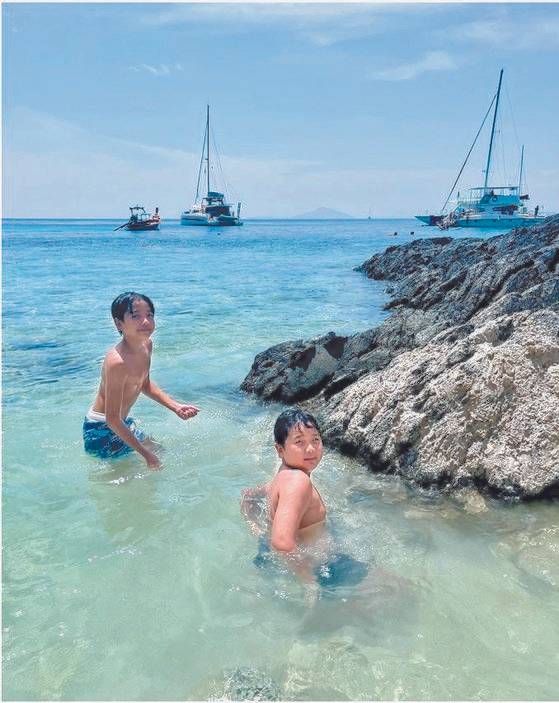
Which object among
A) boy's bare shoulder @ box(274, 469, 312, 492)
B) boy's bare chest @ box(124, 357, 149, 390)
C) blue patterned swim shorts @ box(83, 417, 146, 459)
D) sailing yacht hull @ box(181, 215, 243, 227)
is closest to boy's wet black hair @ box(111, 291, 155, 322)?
boy's bare chest @ box(124, 357, 149, 390)

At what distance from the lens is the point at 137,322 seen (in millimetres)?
4473

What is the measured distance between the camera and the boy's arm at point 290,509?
3.26 m

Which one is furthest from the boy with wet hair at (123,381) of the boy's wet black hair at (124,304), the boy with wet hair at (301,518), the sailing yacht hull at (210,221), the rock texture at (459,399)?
the sailing yacht hull at (210,221)

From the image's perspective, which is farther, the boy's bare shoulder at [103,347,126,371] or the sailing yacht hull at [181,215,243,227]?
the sailing yacht hull at [181,215,243,227]

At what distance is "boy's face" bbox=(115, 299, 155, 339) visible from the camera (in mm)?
4461

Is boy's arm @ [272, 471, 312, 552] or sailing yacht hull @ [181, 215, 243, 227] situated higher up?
sailing yacht hull @ [181, 215, 243, 227]

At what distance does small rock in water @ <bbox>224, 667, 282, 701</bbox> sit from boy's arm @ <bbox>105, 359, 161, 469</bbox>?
2.02 m

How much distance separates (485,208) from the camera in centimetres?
6681

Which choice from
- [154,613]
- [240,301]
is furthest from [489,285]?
[240,301]

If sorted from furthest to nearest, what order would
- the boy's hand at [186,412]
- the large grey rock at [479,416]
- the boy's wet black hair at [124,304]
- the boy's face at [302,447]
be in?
the boy's hand at [186,412], the boy's wet black hair at [124,304], the large grey rock at [479,416], the boy's face at [302,447]

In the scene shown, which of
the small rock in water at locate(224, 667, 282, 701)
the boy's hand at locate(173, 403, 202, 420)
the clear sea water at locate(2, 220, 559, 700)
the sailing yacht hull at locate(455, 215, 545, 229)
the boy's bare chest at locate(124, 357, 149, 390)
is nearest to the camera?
the small rock in water at locate(224, 667, 282, 701)

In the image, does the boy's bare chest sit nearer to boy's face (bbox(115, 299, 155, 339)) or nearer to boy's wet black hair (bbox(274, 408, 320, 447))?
boy's face (bbox(115, 299, 155, 339))

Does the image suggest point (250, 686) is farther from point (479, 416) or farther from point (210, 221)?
point (210, 221)

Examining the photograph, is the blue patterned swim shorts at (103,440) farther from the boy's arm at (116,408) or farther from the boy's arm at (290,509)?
the boy's arm at (290,509)
